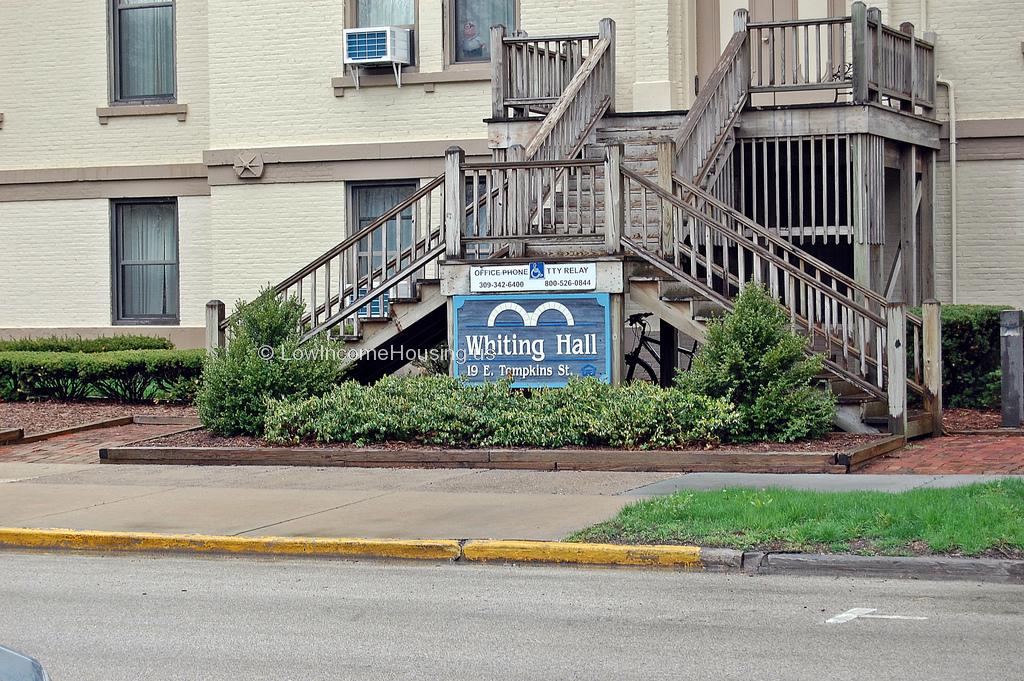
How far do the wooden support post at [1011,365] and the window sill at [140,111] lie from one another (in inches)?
499

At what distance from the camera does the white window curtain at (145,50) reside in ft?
71.5

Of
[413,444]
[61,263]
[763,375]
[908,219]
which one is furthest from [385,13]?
[763,375]

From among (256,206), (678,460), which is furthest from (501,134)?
(678,460)

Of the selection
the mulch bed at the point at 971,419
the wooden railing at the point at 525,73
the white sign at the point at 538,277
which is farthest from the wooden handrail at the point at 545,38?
the mulch bed at the point at 971,419

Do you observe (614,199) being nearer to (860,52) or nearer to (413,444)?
(413,444)

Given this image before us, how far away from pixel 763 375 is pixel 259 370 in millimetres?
5129

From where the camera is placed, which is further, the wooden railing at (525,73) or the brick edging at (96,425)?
the wooden railing at (525,73)

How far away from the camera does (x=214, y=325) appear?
607 inches

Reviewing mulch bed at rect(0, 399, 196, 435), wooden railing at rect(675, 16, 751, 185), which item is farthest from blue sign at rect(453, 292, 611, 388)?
mulch bed at rect(0, 399, 196, 435)

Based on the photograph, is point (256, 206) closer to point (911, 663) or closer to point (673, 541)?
point (673, 541)

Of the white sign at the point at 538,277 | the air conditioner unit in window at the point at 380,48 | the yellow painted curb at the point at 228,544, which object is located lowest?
the yellow painted curb at the point at 228,544

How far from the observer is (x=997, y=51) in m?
18.0

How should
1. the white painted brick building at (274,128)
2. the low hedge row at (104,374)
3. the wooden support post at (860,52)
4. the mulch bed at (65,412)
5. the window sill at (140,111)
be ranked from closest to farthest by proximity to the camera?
the wooden support post at (860,52), the mulch bed at (65,412), the white painted brick building at (274,128), the low hedge row at (104,374), the window sill at (140,111)

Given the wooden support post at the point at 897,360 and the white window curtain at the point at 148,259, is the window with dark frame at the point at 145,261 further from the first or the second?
the wooden support post at the point at 897,360
